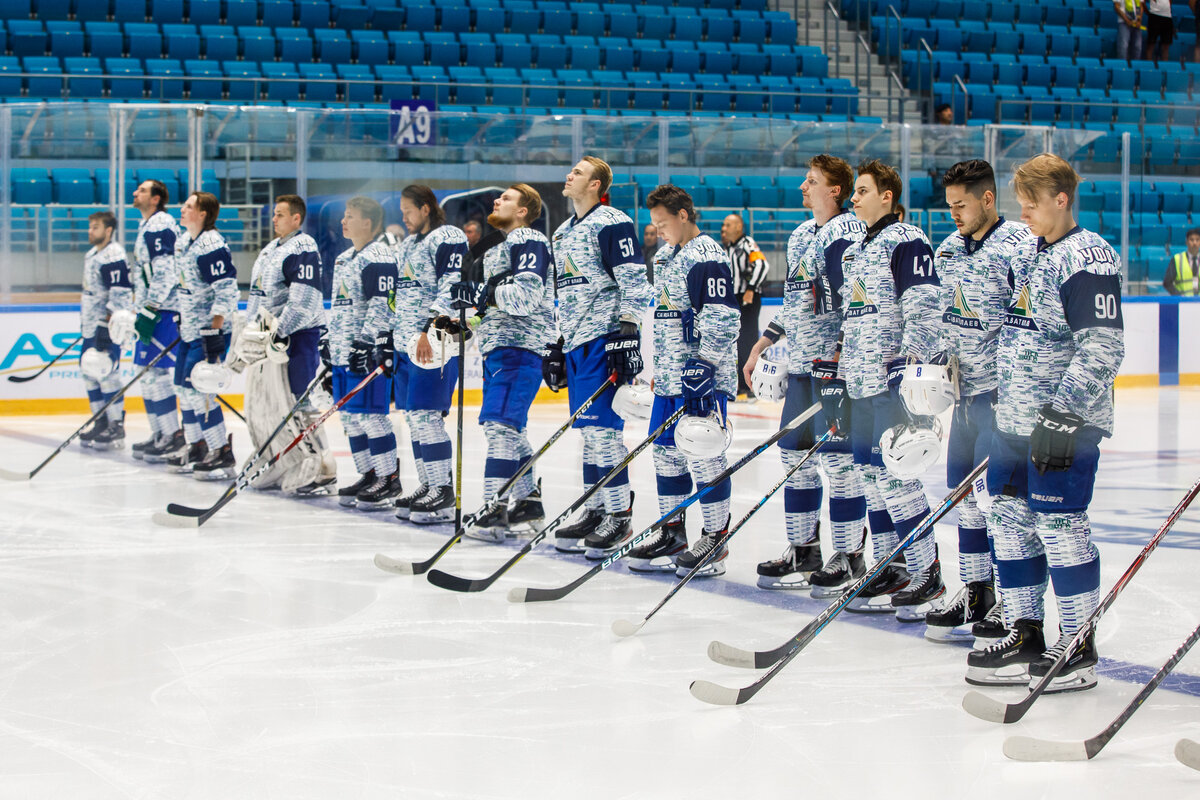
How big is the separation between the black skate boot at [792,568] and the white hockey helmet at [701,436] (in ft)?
1.51

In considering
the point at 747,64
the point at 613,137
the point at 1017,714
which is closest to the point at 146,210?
the point at 613,137

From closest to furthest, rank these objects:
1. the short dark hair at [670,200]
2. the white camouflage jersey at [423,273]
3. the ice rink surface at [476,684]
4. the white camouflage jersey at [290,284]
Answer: the ice rink surface at [476,684]
the short dark hair at [670,200]
the white camouflage jersey at [423,273]
the white camouflage jersey at [290,284]

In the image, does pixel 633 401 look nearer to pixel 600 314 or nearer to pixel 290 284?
pixel 600 314

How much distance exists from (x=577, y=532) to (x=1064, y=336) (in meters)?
2.46

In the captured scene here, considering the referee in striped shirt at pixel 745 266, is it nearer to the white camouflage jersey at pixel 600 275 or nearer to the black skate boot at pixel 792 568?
the white camouflage jersey at pixel 600 275

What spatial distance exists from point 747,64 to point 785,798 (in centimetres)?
1390

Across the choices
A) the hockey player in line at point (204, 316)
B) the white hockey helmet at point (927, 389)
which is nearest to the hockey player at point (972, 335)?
the white hockey helmet at point (927, 389)

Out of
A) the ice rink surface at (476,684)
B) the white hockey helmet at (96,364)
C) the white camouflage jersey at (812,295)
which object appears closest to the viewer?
the ice rink surface at (476,684)

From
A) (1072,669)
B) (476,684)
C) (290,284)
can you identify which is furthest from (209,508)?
(1072,669)

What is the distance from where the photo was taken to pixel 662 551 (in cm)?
502

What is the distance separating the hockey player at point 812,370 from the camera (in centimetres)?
446

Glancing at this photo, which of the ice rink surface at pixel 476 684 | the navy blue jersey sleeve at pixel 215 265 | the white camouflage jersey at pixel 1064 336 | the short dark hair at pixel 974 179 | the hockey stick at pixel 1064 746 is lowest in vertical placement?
the ice rink surface at pixel 476 684

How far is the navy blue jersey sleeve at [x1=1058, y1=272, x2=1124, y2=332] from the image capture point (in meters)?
3.21

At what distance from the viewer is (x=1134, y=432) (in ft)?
29.7
